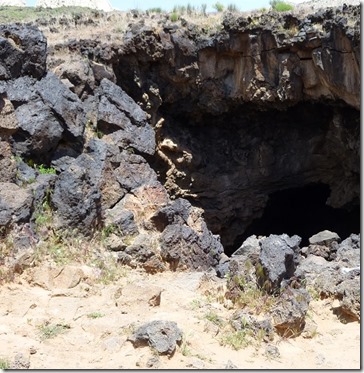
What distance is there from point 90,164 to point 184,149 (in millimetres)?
5804

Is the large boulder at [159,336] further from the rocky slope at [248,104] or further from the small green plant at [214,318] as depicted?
the rocky slope at [248,104]

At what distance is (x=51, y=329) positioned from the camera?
7012mm

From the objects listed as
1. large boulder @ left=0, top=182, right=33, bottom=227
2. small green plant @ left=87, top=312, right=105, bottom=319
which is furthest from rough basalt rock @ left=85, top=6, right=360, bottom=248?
small green plant @ left=87, top=312, right=105, bottom=319

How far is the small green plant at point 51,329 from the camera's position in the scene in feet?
22.6

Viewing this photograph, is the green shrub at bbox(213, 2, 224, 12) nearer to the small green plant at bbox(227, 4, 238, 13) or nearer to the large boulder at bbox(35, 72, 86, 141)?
the small green plant at bbox(227, 4, 238, 13)

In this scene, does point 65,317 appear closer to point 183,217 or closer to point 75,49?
point 183,217

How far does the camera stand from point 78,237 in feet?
31.2

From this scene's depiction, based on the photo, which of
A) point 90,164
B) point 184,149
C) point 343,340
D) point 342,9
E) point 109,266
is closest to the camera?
point 343,340

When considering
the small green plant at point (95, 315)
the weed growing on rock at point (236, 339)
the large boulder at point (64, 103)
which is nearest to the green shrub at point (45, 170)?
the large boulder at point (64, 103)

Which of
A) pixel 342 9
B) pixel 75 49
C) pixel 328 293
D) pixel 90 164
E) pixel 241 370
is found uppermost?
pixel 342 9

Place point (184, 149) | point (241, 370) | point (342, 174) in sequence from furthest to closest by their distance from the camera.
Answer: point (342, 174), point (184, 149), point (241, 370)

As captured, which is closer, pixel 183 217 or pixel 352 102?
pixel 183 217

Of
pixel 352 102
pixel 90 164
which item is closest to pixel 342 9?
pixel 352 102

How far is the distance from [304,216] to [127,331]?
44.4ft
